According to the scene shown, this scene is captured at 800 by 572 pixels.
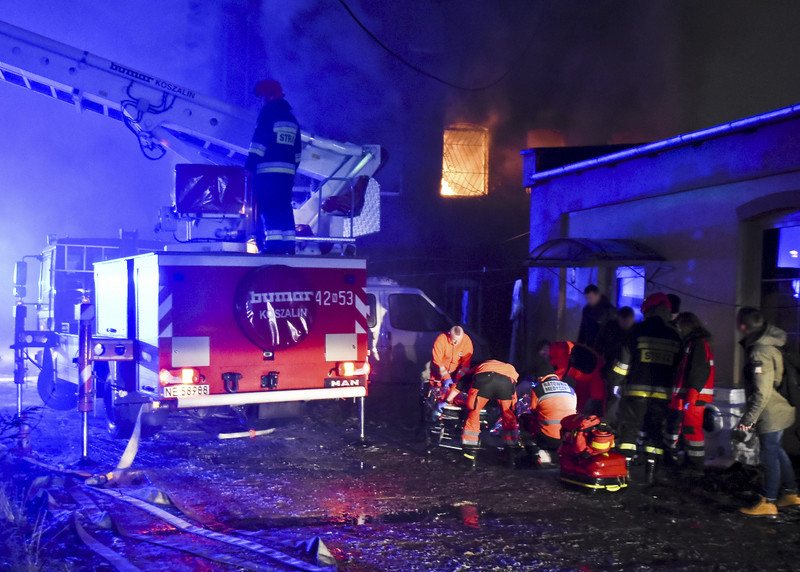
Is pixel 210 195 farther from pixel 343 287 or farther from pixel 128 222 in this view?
pixel 128 222

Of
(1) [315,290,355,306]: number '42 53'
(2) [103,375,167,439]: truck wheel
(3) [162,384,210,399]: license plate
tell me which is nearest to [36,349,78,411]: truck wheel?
(2) [103,375,167,439]: truck wheel

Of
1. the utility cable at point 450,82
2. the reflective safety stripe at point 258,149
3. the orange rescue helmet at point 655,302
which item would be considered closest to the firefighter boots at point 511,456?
the orange rescue helmet at point 655,302

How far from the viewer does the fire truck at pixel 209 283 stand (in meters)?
6.91

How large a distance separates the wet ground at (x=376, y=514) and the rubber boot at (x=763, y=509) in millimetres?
106

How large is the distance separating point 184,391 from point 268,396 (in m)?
0.84

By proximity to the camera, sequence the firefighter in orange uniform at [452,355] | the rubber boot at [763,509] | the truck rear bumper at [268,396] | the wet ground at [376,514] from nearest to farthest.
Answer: the wet ground at [376,514]
the rubber boot at [763,509]
the truck rear bumper at [268,396]
the firefighter in orange uniform at [452,355]

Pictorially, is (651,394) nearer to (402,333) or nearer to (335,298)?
(335,298)

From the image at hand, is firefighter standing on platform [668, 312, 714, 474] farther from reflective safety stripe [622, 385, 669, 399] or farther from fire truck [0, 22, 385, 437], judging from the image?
fire truck [0, 22, 385, 437]

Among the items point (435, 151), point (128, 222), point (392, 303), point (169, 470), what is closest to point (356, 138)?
point (435, 151)

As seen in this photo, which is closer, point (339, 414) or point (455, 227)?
point (339, 414)

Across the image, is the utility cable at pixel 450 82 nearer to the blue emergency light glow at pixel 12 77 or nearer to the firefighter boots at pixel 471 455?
the blue emergency light glow at pixel 12 77

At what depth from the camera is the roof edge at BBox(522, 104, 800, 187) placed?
24.5 ft

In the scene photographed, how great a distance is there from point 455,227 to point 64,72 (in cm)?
1130

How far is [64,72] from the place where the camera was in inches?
363
